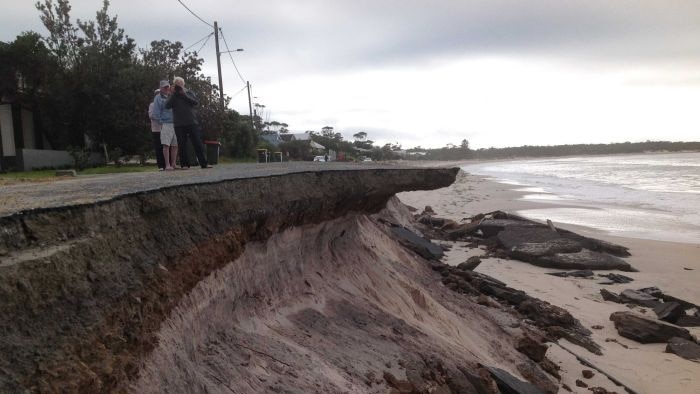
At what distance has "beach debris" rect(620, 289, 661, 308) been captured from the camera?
826 cm

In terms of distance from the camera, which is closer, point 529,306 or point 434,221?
point 529,306

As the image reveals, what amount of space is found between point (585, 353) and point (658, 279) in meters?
4.87

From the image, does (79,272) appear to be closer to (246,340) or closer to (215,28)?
(246,340)

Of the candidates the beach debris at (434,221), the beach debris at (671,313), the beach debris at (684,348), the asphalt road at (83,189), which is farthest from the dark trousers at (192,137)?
the beach debris at (434,221)

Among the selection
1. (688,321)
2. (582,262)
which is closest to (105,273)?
(688,321)

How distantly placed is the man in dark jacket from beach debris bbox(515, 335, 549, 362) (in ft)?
17.6

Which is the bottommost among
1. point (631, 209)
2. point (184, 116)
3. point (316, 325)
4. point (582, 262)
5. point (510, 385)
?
point (631, 209)

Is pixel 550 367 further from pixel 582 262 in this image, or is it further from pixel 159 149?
pixel 159 149

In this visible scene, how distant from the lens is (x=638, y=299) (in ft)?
27.7

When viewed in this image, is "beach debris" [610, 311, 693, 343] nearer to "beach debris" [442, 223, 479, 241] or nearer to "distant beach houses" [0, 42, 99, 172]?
"beach debris" [442, 223, 479, 241]

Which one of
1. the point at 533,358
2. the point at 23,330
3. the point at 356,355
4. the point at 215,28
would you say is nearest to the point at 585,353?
the point at 533,358

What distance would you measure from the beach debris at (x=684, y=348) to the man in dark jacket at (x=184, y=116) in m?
6.81

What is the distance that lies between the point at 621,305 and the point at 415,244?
3261 millimetres

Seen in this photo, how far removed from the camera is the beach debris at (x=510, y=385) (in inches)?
170
